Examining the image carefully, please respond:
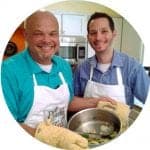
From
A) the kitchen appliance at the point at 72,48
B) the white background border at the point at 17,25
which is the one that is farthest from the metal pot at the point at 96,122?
the kitchen appliance at the point at 72,48

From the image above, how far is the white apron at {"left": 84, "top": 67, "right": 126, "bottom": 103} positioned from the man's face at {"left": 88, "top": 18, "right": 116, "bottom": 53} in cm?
7

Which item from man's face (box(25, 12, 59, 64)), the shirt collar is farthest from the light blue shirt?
man's face (box(25, 12, 59, 64))

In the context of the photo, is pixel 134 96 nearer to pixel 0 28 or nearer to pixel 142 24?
pixel 142 24

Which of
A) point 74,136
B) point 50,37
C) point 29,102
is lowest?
point 74,136

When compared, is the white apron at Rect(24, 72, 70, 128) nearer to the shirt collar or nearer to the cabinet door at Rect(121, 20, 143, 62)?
the shirt collar

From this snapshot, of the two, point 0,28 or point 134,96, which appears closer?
point 0,28

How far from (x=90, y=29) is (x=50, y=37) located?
0.37 feet

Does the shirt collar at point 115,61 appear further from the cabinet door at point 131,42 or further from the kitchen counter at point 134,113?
the kitchen counter at point 134,113

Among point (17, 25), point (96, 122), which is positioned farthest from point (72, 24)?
point (96, 122)

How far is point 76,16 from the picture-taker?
78cm

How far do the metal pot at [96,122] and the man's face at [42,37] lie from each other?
199 millimetres

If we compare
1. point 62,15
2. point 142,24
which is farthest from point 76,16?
point 142,24

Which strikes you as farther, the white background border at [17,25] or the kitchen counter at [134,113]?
the kitchen counter at [134,113]

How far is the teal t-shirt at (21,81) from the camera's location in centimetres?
75
